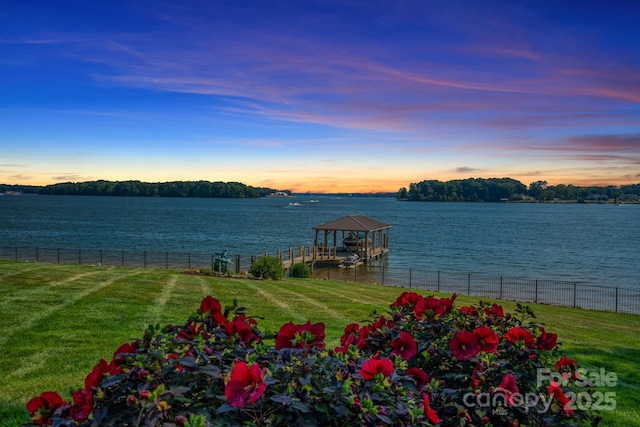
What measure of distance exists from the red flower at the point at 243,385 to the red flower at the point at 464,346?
1874mm

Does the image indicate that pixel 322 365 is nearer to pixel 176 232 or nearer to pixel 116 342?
pixel 116 342

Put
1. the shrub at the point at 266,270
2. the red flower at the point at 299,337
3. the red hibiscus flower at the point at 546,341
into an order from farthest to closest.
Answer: the shrub at the point at 266,270 < the red hibiscus flower at the point at 546,341 < the red flower at the point at 299,337

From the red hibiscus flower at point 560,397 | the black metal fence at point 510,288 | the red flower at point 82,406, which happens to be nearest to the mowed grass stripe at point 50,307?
the red flower at point 82,406

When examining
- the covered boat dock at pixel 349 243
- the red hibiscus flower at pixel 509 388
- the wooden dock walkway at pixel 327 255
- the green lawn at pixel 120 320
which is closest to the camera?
the red hibiscus flower at pixel 509 388

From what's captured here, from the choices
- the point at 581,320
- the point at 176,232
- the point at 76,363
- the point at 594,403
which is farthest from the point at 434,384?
the point at 176,232

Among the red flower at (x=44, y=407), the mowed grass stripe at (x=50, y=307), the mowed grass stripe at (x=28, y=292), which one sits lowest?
the mowed grass stripe at (x=50, y=307)

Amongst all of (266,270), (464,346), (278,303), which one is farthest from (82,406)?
(266,270)

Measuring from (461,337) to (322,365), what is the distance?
1.34 meters

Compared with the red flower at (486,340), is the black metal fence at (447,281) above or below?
below

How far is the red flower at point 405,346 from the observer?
13.1 ft

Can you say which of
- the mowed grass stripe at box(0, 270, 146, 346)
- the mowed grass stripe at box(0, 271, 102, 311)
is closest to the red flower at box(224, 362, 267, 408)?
the mowed grass stripe at box(0, 270, 146, 346)

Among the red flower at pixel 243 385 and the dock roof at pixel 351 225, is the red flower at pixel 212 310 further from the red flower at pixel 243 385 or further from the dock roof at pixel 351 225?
the dock roof at pixel 351 225

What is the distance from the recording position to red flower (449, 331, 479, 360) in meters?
3.78

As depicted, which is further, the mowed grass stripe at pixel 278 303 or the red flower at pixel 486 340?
the mowed grass stripe at pixel 278 303
